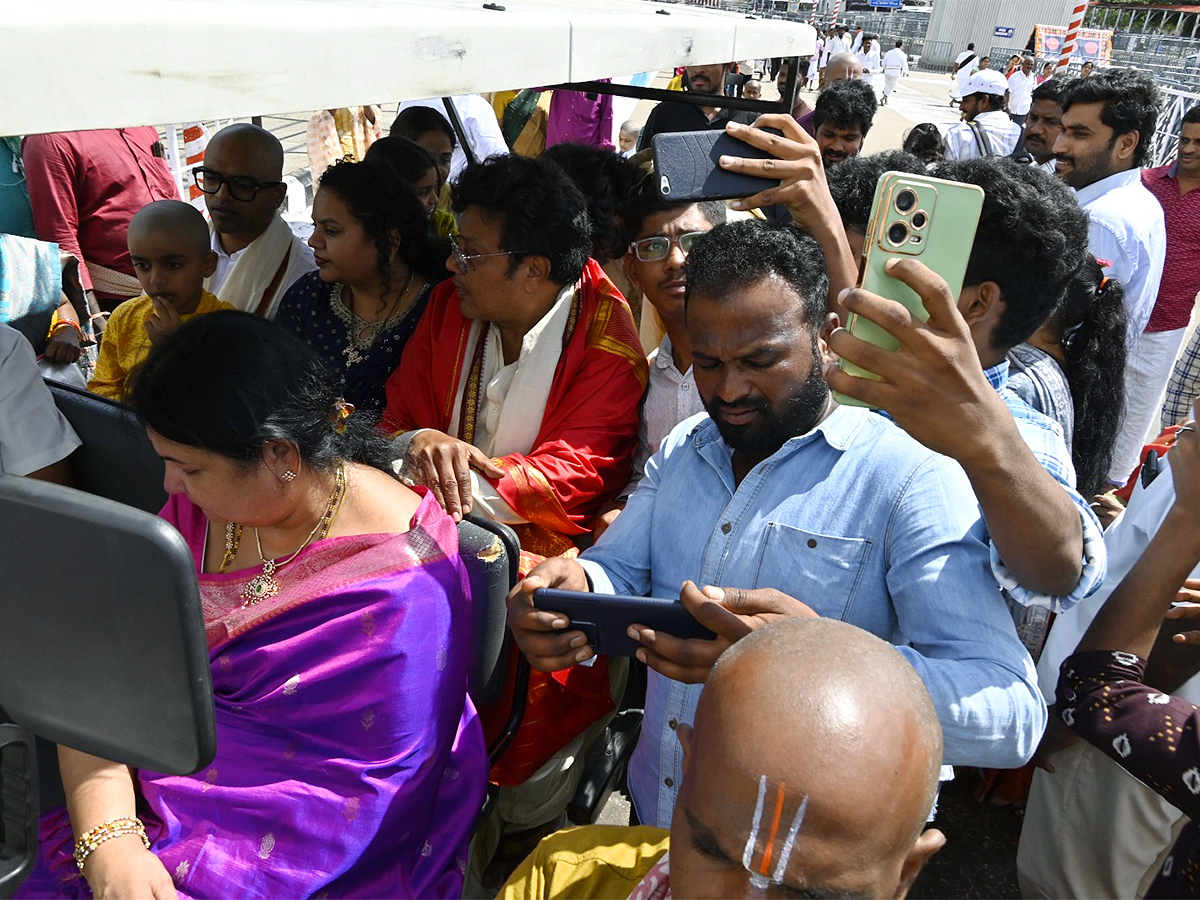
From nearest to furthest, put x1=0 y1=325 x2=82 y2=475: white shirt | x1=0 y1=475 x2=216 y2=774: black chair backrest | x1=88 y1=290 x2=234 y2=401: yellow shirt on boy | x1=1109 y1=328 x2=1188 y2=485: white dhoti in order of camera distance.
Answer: x1=0 y1=475 x2=216 y2=774: black chair backrest
x1=0 y1=325 x2=82 y2=475: white shirt
x1=88 y1=290 x2=234 y2=401: yellow shirt on boy
x1=1109 y1=328 x2=1188 y2=485: white dhoti

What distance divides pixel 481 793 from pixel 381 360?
1414 millimetres

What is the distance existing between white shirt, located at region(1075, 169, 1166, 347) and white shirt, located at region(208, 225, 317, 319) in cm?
302

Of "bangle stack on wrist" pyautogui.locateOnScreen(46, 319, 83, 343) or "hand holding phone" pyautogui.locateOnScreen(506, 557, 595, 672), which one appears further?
"bangle stack on wrist" pyautogui.locateOnScreen(46, 319, 83, 343)

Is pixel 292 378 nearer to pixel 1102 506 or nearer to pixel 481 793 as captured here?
pixel 481 793

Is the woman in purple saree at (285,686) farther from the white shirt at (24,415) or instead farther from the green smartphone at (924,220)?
the green smartphone at (924,220)

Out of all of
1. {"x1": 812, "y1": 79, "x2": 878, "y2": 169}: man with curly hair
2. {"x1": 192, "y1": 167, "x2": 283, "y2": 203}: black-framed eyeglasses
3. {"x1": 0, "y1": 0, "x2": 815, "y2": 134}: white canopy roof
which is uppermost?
{"x1": 0, "y1": 0, "x2": 815, "y2": 134}: white canopy roof

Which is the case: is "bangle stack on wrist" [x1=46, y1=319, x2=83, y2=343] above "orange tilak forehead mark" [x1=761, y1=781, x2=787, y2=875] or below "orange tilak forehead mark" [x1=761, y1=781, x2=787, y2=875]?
below

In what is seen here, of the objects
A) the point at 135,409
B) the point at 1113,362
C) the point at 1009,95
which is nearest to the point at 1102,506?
the point at 1113,362

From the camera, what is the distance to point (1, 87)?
31.4 inches

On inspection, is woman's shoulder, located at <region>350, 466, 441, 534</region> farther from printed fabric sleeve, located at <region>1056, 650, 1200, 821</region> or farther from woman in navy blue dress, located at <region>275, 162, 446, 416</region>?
printed fabric sleeve, located at <region>1056, 650, 1200, 821</region>

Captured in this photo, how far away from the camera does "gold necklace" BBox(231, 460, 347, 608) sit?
1.82 m

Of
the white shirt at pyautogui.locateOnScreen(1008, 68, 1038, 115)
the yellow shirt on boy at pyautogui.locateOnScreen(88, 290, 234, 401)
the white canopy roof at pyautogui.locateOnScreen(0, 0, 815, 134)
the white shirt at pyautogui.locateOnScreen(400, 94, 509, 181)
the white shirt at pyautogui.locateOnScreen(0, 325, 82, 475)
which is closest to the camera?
the white canopy roof at pyautogui.locateOnScreen(0, 0, 815, 134)

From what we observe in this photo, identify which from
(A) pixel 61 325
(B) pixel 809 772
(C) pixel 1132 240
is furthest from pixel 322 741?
(C) pixel 1132 240

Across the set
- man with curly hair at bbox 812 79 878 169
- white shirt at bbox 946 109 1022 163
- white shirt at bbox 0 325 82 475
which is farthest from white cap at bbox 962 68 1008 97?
white shirt at bbox 0 325 82 475
